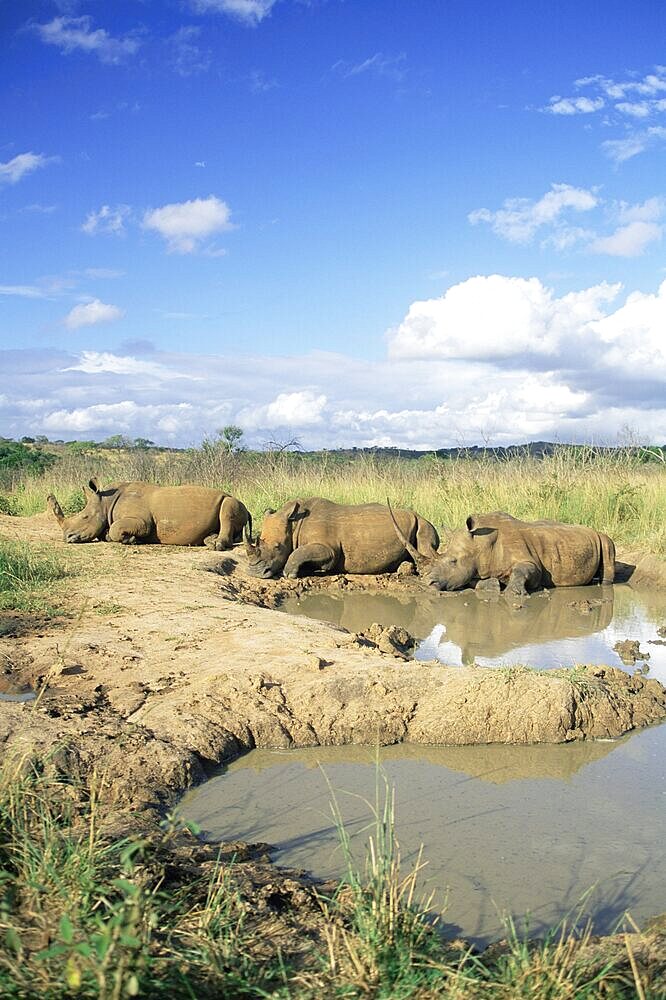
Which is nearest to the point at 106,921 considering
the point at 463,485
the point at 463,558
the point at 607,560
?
the point at 463,558

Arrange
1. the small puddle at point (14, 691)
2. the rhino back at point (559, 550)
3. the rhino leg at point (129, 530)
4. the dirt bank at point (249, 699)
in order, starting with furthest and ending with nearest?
the rhino leg at point (129, 530) → the rhino back at point (559, 550) → the small puddle at point (14, 691) → the dirt bank at point (249, 699)

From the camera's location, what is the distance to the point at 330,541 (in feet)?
36.9

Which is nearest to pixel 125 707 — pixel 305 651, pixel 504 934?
pixel 305 651

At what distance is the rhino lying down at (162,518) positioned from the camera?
41.1 ft

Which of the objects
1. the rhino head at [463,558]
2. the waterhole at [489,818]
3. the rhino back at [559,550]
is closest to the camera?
the waterhole at [489,818]

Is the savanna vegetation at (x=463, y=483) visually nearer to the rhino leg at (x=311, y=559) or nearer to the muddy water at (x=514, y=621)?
the muddy water at (x=514, y=621)

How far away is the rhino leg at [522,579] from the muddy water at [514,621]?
0.47 feet

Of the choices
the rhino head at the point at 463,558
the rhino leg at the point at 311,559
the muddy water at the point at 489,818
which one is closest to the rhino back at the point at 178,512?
the rhino leg at the point at 311,559

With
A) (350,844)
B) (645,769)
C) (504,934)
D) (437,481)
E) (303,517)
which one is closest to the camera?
(504,934)

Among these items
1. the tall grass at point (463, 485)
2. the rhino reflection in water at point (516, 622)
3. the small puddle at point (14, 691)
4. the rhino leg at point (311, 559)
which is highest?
the tall grass at point (463, 485)

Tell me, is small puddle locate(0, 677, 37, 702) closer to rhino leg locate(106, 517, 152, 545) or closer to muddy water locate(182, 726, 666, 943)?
muddy water locate(182, 726, 666, 943)

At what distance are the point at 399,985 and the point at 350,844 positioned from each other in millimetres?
1464

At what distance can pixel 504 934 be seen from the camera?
3.25 m

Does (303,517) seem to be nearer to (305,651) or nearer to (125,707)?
(305,651)
